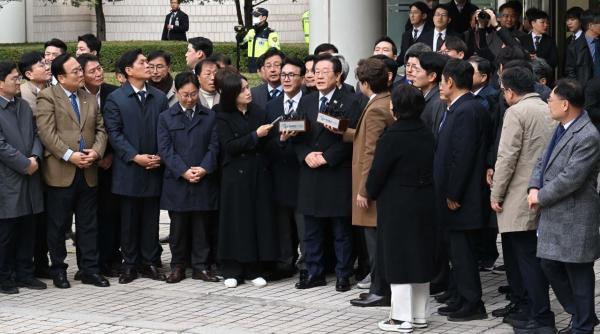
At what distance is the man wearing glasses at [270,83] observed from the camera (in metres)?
11.6

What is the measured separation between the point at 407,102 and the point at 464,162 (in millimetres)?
687

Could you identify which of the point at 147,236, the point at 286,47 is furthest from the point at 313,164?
the point at 286,47

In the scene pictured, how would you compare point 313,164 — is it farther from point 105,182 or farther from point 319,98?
point 105,182

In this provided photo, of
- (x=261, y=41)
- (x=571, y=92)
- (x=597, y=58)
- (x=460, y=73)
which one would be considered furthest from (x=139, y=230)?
(x=261, y=41)

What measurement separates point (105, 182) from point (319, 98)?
2.15 meters

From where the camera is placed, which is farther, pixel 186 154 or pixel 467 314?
pixel 186 154

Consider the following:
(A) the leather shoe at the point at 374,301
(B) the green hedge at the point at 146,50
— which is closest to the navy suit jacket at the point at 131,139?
(A) the leather shoe at the point at 374,301

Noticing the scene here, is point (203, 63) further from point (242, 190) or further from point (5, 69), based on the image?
point (5, 69)

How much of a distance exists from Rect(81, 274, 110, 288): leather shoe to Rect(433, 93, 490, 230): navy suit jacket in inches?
126

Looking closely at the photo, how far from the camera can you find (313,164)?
10.5 metres

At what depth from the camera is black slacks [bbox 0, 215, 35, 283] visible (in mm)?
10836

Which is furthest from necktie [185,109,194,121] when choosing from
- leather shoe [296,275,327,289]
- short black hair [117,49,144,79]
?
leather shoe [296,275,327,289]

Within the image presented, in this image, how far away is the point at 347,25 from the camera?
15.2m

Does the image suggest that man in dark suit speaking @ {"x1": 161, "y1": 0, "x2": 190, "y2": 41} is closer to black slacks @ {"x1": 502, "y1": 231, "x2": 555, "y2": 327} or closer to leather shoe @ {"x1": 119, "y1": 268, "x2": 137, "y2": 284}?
leather shoe @ {"x1": 119, "y1": 268, "x2": 137, "y2": 284}
